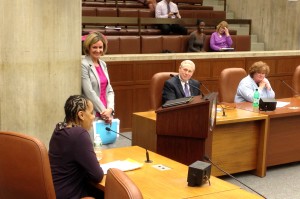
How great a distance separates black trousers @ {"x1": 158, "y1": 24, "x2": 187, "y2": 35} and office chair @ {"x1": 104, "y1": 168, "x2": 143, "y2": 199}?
25.6ft

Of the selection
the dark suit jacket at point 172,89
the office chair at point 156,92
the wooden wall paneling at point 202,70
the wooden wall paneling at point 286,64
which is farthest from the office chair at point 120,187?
the wooden wall paneling at point 286,64

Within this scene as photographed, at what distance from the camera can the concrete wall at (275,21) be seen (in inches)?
445

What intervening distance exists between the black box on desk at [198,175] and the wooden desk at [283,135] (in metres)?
2.34

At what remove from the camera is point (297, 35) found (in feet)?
37.1

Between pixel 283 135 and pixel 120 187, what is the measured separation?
12.2 feet

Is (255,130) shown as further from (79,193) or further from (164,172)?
(79,193)

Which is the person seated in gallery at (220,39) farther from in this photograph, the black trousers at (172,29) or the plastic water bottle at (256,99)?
the plastic water bottle at (256,99)

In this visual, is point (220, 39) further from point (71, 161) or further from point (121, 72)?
point (71, 161)

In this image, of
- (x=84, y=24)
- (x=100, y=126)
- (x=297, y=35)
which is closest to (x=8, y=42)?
(x=100, y=126)

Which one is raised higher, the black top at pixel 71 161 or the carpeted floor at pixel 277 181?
the black top at pixel 71 161

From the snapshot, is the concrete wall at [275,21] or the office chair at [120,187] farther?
the concrete wall at [275,21]

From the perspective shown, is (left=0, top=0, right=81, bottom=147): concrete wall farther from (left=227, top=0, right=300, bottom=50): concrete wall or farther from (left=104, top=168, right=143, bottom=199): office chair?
(left=227, top=0, right=300, bottom=50): concrete wall

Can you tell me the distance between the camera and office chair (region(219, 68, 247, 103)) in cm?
607

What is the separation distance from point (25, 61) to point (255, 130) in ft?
7.67
